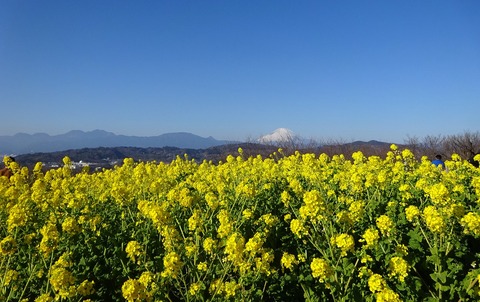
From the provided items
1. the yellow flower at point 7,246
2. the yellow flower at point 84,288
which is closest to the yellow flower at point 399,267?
the yellow flower at point 84,288

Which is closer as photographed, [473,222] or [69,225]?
[473,222]

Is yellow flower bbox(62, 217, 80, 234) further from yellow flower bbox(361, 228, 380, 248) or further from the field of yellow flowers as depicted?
yellow flower bbox(361, 228, 380, 248)

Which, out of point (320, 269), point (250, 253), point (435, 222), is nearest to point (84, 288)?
point (250, 253)

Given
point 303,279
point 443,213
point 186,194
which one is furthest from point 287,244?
point 443,213

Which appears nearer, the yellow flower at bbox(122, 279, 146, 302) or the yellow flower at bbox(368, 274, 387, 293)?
the yellow flower at bbox(122, 279, 146, 302)

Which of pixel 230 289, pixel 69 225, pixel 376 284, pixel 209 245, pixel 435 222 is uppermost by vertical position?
pixel 435 222

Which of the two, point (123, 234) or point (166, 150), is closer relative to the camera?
point (123, 234)

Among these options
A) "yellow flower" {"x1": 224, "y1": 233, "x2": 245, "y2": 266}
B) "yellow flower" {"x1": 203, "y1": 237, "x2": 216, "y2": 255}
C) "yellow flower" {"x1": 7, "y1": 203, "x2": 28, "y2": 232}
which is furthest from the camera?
"yellow flower" {"x1": 7, "y1": 203, "x2": 28, "y2": 232}

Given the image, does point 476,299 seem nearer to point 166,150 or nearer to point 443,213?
point 443,213

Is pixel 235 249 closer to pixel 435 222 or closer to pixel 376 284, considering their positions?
pixel 376 284

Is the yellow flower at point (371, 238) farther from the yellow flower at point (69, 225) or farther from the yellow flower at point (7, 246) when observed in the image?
the yellow flower at point (7, 246)

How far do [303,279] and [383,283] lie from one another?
36.9 inches

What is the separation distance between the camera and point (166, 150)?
123562mm

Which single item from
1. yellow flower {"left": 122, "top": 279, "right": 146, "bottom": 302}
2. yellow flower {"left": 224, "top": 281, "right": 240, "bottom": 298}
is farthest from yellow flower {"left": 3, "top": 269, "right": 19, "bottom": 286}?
yellow flower {"left": 224, "top": 281, "right": 240, "bottom": 298}
